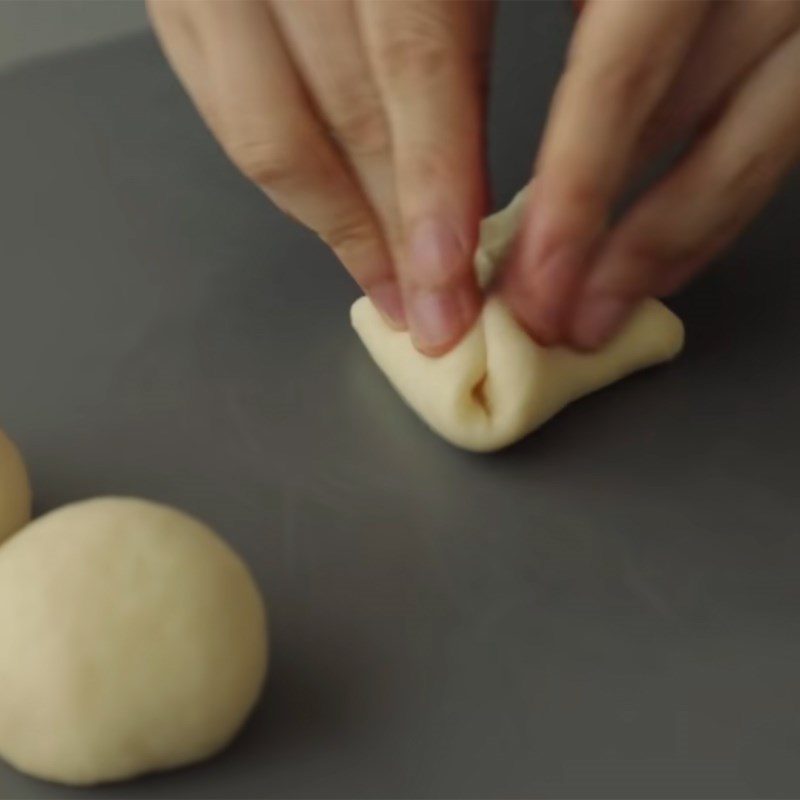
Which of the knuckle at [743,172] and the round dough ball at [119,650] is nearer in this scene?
the round dough ball at [119,650]

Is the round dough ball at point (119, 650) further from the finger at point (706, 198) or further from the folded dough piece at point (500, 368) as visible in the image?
the finger at point (706, 198)

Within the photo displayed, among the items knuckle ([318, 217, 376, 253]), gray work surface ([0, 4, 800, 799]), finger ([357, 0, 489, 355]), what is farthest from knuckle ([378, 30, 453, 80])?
gray work surface ([0, 4, 800, 799])

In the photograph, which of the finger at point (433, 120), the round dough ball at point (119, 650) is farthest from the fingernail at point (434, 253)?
the round dough ball at point (119, 650)

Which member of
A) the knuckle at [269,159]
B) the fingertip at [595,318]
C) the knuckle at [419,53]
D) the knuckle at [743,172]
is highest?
the knuckle at [419,53]

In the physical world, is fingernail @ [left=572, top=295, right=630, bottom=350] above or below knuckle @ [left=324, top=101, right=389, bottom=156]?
below

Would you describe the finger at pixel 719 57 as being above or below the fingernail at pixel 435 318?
above

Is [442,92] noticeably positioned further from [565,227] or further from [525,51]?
[525,51]

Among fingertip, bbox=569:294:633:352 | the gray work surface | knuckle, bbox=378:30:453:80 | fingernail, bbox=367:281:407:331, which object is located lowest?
the gray work surface

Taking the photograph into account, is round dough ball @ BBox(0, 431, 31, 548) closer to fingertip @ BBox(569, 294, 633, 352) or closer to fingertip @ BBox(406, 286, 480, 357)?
fingertip @ BBox(406, 286, 480, 357)
